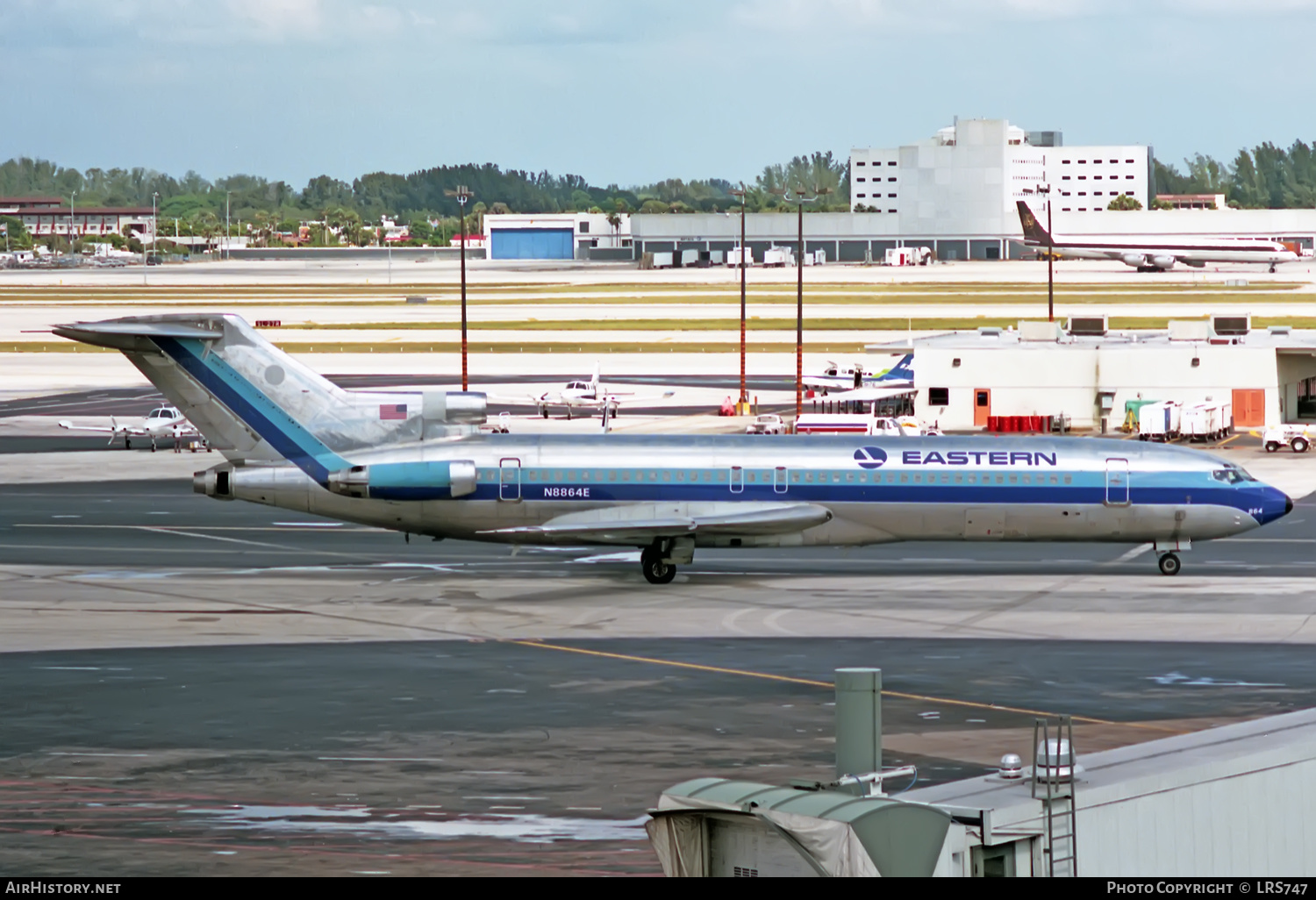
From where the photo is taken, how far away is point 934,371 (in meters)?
81.1

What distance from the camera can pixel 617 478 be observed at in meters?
43.0

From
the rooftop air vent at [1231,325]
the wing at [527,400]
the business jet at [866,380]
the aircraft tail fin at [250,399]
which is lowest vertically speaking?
the wing at [527,400]

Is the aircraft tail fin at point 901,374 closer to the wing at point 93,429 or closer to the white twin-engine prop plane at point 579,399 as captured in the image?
the white twin-engine prop plane at point 579,399

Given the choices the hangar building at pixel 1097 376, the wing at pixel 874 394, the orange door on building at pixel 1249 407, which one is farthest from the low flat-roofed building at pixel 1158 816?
the wing at pixel 874 394

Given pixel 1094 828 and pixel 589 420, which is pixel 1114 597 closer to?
pixel 1094 828

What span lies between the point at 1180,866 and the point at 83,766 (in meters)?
17.6

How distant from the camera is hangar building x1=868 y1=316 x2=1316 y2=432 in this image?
79.6 m

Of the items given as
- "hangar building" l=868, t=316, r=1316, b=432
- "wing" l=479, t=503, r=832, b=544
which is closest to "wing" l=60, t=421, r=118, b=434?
"hangar building" l=868, t=316, r=1316, b=432

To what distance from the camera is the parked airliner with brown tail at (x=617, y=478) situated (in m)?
42.7

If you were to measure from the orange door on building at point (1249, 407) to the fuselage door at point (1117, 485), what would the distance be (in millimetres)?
39308

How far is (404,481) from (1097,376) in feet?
151

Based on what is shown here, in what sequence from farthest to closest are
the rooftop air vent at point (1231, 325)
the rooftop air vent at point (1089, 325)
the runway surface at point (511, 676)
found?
the rooftop air vent at point (1089, 325) < the rooftop air vent at point (1231, 325) < the runway surface at point (511, 676)

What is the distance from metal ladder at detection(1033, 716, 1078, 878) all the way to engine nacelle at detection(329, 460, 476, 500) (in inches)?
1205

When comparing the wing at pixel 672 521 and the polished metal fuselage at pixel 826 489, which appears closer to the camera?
the wing at pixel 672 521
